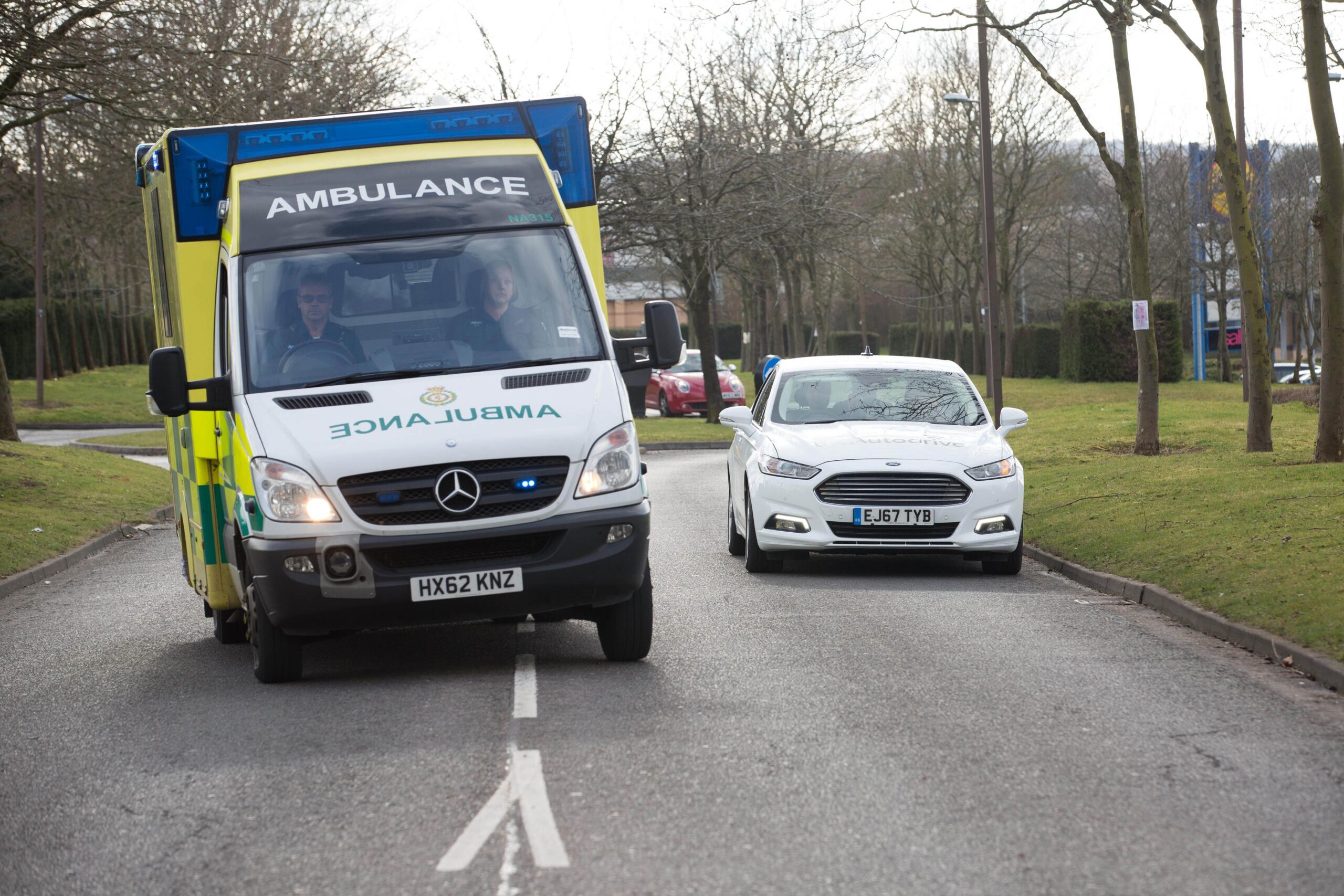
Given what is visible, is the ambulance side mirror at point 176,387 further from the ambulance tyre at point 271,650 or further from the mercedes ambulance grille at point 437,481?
the mercedes ambulance grille at point 437,481

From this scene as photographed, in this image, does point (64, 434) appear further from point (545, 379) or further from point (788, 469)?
point (545, 379)

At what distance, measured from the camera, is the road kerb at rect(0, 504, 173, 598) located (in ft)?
43.8

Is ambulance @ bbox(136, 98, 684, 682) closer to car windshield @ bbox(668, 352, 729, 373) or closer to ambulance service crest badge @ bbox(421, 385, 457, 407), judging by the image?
ambulance service crest badge @ bbox(421, 385, 457, 407)

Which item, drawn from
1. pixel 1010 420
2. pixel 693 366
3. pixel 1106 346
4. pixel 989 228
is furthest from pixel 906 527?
pixel 1106 346

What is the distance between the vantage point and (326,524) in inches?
287

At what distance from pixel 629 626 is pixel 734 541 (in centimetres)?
558

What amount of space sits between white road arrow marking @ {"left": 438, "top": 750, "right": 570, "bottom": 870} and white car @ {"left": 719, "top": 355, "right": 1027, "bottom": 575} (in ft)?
19.1

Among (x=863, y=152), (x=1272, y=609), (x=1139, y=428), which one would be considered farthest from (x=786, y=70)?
(x=1272, y=609)

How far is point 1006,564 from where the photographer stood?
12.2 m

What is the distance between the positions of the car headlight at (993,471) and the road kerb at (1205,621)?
94 centimetres

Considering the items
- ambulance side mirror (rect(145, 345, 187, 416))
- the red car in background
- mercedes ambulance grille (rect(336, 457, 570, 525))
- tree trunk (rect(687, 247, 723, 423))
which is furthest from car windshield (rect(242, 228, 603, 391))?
the red car in background

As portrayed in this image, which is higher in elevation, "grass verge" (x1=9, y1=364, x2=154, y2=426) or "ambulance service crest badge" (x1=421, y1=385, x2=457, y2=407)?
"ambulance service crest badge" (x1=421, y1=385, x2=457, y2=407)

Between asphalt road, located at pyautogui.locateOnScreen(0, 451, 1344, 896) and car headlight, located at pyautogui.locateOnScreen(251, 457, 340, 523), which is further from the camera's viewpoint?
car headlight, located at pyautogui.locateOnScreen(251, 457, 340, 523)

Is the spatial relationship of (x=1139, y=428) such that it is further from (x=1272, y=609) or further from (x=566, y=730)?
(x=566, y=730)
